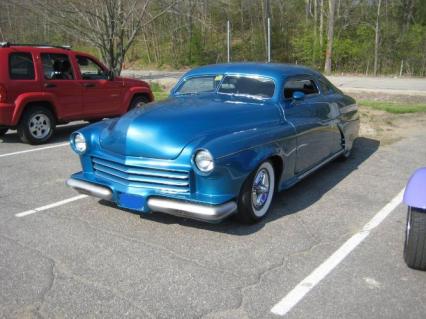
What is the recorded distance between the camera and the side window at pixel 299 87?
559 cm

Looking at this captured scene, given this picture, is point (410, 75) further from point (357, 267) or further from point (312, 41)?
point (357, 267)

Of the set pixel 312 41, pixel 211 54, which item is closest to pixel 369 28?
pixel 312 41

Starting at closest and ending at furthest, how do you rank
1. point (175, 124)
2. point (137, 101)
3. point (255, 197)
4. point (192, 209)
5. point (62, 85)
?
1. point (192, 209)
2. point (175, 124)
3. point (255, 197)
4. point (62, 85)
5. point (137, 101)

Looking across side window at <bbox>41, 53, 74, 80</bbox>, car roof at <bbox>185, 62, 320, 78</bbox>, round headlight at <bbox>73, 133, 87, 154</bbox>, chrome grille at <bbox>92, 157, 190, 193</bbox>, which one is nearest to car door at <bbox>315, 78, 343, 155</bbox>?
car roof at <bbox>185, 62, 320, 78</bbox>

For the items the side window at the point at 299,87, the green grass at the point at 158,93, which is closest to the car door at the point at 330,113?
the side window at the point at 299,87

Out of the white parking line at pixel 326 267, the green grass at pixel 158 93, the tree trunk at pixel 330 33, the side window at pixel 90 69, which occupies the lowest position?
the white parking line at pixel 326 267

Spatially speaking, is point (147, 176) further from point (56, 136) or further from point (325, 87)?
point (56, 136)

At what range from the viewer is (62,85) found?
29.3 ft

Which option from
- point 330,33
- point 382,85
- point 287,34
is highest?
point 287,34

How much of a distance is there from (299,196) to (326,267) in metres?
1.86

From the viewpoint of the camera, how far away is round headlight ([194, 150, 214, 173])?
3.99 metres

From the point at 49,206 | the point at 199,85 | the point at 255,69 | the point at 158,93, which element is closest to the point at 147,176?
the point at 49,206

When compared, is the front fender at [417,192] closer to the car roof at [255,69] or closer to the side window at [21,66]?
the car roof at [255,69]

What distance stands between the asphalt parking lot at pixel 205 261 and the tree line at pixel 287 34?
621 inches
